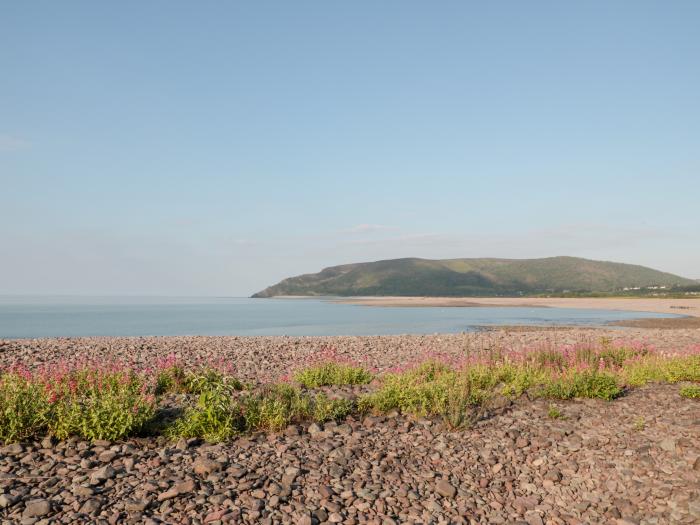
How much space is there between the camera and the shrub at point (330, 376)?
13.4 m

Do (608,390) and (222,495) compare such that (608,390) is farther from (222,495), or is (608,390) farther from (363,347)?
(363,347)

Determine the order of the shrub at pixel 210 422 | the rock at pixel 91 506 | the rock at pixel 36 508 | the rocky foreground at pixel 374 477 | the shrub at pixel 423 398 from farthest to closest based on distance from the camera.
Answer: the shrub at pixel 423 398 < the shrub at pixel 210 422 < the rocky foreground at pixel 374 477 < the rock at pixel 91 506 < the rock at pixel 36 508

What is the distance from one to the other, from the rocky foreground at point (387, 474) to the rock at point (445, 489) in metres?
0.02

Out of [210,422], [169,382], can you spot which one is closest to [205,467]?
[210,422]

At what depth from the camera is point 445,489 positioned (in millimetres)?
7230

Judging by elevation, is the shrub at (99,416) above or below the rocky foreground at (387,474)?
above

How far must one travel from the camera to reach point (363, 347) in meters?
27.0

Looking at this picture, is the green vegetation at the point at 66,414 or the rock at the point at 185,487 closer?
the rock at the point at 185,487

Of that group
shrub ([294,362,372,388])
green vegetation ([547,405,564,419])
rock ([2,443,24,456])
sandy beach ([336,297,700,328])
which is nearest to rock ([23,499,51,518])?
rock ([2,443,24,456])

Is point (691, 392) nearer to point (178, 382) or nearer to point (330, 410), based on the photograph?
point (330, 410)

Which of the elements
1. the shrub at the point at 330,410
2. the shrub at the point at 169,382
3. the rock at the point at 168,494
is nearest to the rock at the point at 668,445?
the shrub at the point at 330,410

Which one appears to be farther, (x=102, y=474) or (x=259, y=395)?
(x=259, y=395)

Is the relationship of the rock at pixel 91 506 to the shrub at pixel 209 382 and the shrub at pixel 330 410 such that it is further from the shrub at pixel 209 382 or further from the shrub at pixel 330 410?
the shrub at pixel 330 410

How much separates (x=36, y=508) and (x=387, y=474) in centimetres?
446
